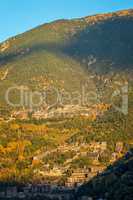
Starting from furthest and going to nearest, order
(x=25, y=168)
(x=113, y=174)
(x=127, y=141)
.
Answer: (x=127, y=141)
(x=25, y=168)
(x=113, y=174)

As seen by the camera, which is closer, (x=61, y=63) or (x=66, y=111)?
(x=66, y=111)

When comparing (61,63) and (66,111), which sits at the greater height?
(61,63)

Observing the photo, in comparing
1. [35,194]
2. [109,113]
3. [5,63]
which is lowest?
[35,194]

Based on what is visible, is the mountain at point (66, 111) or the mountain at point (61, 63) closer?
the mountain at point (66, 111)

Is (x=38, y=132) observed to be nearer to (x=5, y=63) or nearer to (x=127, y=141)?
(x=127, y=141)

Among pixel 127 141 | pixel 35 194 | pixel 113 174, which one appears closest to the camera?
pixel 113 174

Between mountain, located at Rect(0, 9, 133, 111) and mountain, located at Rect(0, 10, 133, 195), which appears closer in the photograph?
mountain, located at Rect(0, 10, 133, 195)

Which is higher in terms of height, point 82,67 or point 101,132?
point 82,67

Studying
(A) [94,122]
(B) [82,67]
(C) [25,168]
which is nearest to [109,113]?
(A) [94,122]

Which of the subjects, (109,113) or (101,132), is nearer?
(101,132)

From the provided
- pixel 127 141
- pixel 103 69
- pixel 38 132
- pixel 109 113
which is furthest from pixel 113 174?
pixel 103 69
